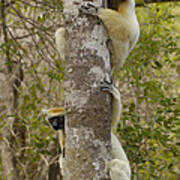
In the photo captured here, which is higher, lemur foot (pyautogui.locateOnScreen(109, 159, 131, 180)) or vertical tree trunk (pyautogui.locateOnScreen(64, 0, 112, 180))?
vertical tree trunk (pyautogui.locateOnScreen(64, 0, 112, 180))

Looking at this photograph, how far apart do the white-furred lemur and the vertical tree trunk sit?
2.7 inches

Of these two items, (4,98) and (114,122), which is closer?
(114,122)

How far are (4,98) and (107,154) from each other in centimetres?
408

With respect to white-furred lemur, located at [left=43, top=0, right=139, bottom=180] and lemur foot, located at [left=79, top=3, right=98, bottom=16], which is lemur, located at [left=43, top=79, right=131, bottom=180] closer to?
white-furred lemur, located at [left=43, top=0, right=139, bottom=180]

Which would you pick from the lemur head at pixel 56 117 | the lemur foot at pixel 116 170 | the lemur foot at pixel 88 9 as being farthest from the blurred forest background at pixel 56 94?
the lemur foot at pixel 88 9

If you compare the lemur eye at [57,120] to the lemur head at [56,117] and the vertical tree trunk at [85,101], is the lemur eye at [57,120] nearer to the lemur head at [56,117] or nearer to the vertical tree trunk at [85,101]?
the lemur head at [56,117]

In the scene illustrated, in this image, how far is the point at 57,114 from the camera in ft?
8.37

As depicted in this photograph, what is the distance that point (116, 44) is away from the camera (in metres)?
2.27

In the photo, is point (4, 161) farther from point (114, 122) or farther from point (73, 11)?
point (73, 11)

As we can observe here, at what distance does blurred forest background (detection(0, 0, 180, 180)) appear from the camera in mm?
4086

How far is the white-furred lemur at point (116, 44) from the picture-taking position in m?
1.92

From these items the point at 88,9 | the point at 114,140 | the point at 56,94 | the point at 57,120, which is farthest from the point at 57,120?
the point at 56,94

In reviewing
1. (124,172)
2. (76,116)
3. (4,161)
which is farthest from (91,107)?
(4,161)

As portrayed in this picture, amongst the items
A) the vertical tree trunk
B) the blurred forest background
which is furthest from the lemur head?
the blurred forest background
